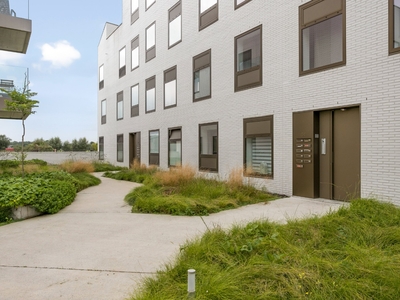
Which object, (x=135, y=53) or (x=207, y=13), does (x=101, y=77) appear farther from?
(x=207, y=13)

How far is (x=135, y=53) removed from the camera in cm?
1858

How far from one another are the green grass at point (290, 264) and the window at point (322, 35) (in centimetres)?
465

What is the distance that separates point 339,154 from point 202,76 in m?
6.74

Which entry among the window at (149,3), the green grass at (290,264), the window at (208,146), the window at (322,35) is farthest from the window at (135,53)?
the green grass at (290,264)

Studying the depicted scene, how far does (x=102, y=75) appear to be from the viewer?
79.9 ft

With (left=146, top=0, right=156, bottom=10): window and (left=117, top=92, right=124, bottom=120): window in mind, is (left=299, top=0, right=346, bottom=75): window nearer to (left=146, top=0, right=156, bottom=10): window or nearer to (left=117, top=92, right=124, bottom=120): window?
(left=146, top=0, right=156, bottom=10): window

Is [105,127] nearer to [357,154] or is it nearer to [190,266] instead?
[357,154]

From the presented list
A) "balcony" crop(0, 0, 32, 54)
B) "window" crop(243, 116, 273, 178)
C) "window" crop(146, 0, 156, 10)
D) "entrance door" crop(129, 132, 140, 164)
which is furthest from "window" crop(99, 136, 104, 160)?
"window" crop(243, 116, 273, 178)

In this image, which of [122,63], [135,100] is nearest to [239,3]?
[135,100]

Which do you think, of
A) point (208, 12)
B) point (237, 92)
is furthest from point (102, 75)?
point (237, 92)

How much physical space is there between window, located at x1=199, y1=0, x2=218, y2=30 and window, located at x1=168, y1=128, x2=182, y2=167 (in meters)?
4.73

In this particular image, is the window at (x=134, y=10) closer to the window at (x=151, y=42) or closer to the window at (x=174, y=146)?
the window at (x=151, y=42)

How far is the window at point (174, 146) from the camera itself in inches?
558

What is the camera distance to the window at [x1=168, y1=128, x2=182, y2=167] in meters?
14.2
